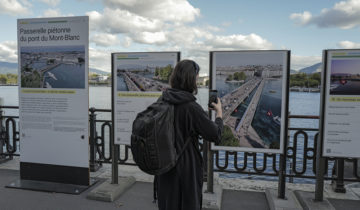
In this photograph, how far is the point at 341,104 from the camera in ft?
11.6

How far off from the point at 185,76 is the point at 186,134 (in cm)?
46

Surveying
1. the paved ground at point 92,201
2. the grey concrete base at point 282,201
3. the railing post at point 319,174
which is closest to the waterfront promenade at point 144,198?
the paved ground at point 92,201

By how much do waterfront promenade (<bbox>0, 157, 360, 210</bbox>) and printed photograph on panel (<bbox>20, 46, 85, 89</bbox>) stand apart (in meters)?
1.74

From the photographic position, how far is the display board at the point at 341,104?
349cm

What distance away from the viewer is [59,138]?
4492 mm

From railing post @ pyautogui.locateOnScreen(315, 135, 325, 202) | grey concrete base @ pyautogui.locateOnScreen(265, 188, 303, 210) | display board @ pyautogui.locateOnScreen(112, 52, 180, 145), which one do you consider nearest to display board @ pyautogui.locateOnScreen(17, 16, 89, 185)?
display board @ pyautogui.locateOnScreen(112, 52, 180, 145)

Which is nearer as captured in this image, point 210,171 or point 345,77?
point 345,77

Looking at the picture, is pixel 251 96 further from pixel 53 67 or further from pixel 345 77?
pixel 53 67

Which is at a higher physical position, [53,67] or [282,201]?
[53,67]

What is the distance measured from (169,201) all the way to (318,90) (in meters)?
2.72

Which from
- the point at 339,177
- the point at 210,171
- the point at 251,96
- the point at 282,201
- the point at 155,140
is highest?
the point at 251,96

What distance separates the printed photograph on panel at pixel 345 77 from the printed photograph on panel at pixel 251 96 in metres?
0.65

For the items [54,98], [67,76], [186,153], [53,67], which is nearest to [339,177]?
[186,153]

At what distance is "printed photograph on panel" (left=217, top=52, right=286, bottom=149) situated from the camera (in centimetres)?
370
